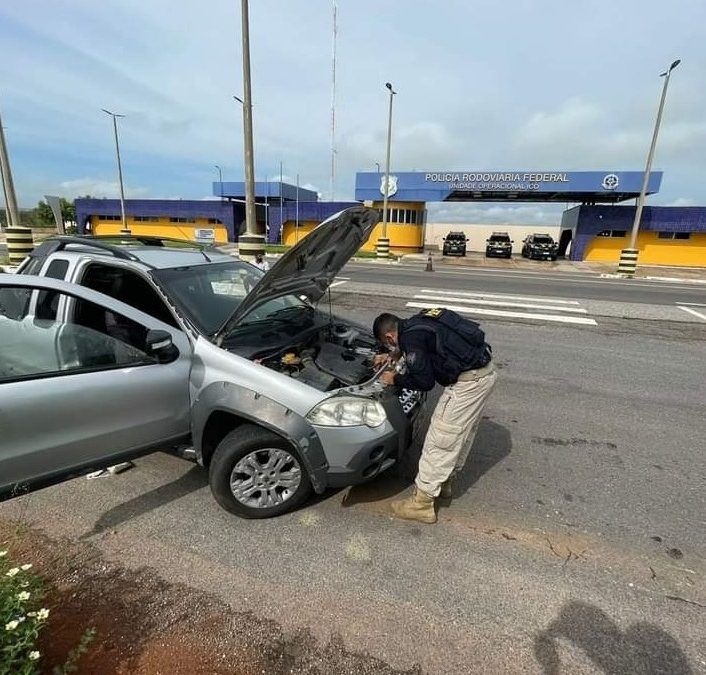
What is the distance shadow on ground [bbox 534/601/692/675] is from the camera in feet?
6.46

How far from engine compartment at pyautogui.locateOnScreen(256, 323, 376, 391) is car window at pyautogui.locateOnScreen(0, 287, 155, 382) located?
33.0 inches

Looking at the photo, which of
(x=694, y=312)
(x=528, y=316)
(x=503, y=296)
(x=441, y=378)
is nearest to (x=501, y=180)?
(x=503, y=296)

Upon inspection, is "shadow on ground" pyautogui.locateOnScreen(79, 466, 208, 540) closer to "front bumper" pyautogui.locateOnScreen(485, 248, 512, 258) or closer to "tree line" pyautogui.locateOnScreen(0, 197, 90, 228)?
"front bumper" pyautogui.locateOnScreen(485, 248, 512, 258)

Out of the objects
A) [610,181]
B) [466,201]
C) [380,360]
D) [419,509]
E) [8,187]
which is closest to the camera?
[419,509]

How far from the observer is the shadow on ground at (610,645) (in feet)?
6.46

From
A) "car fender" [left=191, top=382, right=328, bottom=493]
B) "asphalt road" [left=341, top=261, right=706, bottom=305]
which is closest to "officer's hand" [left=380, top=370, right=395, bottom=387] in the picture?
"car fender" [left=191, top=382, right=328, bottom=493]

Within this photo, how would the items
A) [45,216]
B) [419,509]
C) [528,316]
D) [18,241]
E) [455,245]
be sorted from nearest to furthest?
[419,509] → [528,316] → [18,241] → [455,245] → [45,216]

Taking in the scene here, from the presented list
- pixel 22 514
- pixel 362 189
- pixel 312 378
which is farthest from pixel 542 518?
pixel 362 189

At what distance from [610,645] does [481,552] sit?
741 mm

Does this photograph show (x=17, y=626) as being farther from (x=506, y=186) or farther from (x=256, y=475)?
(x=506, y=186)

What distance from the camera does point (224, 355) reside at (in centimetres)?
282

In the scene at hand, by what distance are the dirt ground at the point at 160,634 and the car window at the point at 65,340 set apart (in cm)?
109

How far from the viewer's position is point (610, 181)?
29141 millimetres

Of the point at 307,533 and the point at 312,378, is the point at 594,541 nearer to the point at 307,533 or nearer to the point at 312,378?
the point at 307,533
